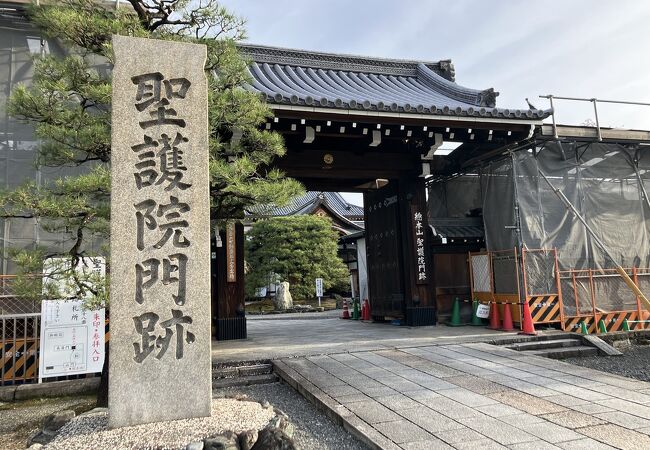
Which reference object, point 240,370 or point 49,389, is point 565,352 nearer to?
point 240,370

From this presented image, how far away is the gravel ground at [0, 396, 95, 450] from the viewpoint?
4.73m

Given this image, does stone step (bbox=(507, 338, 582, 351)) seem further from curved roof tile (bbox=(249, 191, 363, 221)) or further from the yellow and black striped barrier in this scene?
curved roof tile (bbox=(249, 191, 363, 221))

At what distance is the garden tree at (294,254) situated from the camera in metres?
21.7

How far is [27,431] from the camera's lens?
16.3 feet

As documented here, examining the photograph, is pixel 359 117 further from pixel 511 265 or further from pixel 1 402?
pixel 1 402

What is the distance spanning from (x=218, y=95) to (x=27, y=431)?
14.2ft

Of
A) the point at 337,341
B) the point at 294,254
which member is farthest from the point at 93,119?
the point at 294,254

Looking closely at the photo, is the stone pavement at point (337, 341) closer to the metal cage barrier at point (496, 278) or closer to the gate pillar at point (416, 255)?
the gate pillar at point (416, 255)

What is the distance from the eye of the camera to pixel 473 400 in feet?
14.8

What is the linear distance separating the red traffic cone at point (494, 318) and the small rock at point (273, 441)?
7.09 meters

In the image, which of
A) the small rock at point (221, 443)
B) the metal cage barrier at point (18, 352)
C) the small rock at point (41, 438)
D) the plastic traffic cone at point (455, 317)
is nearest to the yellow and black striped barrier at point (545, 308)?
the plastic traffic cone at point (455, 317)

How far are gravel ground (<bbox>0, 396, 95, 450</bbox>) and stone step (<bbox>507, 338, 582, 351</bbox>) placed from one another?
21.6ft

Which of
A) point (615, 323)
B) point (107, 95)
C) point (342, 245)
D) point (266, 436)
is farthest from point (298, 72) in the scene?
point (342, 245)

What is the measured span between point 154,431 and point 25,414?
3099mm
